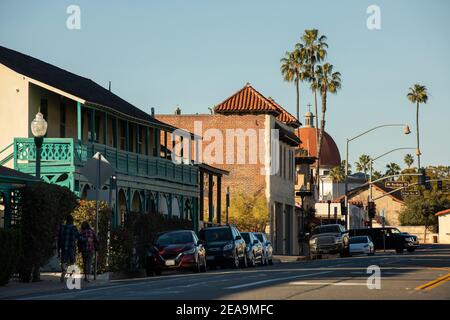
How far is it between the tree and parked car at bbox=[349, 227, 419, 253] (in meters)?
68.0

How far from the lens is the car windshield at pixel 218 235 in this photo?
4271 centimetres

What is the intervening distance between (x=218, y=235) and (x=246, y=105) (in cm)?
3374

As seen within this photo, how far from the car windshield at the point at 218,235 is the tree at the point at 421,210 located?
342ft

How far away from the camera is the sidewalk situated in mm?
25553

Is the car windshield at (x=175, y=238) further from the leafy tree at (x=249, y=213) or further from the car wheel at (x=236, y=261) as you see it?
the leafy tree at (x=249, y=213)

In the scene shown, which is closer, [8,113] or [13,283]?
[13,283]

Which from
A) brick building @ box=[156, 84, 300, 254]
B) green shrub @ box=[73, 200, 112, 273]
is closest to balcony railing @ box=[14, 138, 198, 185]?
green shrub @ box=[73, 200, 112, 273]

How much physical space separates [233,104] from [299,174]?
78.9 ft

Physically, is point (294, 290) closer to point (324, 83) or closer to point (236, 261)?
point (236, 261)

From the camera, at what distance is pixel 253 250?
4591 cm

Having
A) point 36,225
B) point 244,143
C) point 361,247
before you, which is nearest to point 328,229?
point 361,247
